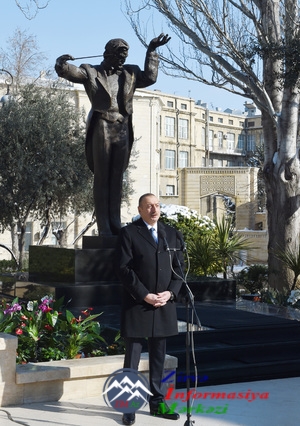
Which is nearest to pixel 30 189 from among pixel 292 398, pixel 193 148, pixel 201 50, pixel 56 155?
pixel 56 155

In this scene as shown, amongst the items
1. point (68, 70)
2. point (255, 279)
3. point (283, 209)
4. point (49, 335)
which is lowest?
point (255, 279)

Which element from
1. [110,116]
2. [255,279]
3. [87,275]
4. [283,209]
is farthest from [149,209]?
[255,279]

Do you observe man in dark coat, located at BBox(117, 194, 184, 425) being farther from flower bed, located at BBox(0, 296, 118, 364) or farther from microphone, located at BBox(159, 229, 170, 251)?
flower bed, located at BBox(0, 296, 118, 364)

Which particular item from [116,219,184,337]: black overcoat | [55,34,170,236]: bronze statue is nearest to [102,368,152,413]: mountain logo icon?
[116,219,184,337]: black overcoat

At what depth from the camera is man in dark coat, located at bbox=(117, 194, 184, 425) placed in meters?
5.75

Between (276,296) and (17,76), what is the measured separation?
74.4ft

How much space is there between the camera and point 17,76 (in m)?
32.4

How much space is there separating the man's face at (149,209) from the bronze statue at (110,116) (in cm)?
435

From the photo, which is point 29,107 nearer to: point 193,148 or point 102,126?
point 102,126

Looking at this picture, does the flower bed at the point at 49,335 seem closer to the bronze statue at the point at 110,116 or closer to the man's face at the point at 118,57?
the bronze statue at the point at 110,116

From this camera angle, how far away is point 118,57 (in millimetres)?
9969

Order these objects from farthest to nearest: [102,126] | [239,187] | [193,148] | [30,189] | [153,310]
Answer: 1. [193,148]
2. [239,187]
3. [30,189]
4. [102,126]
5. [153,310]

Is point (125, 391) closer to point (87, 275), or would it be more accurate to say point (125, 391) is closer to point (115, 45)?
point (87, 275)

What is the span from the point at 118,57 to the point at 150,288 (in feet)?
16.4
